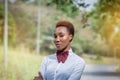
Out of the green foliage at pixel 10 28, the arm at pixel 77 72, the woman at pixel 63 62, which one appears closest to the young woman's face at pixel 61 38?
the woman at pixel 63 62

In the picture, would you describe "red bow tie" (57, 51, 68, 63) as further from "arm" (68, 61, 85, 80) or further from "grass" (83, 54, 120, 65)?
"grass" (83, 54, 120, 65)

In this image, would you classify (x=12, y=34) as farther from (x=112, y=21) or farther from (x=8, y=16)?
(x=112, y=21)

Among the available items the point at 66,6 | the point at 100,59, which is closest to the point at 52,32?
the point at 66,6

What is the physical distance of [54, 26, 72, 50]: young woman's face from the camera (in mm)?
1239

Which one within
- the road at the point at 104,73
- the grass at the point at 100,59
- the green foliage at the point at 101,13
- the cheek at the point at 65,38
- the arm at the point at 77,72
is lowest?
the road at the point at 104,73

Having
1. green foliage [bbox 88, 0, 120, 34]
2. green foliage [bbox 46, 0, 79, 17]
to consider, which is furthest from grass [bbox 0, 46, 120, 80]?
green foliage [bbox 46, 0, 79, 17]

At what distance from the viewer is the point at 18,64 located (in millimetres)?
2582

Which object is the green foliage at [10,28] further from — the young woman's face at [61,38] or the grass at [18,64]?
the young woman's face at [61,38]

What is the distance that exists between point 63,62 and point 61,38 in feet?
0.34

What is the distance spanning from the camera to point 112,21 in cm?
256

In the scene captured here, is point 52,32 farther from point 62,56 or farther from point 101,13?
point 62,56

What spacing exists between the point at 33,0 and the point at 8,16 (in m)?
0.26

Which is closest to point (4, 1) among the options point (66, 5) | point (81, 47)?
point (66, 5)

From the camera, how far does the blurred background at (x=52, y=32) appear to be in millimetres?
2545
